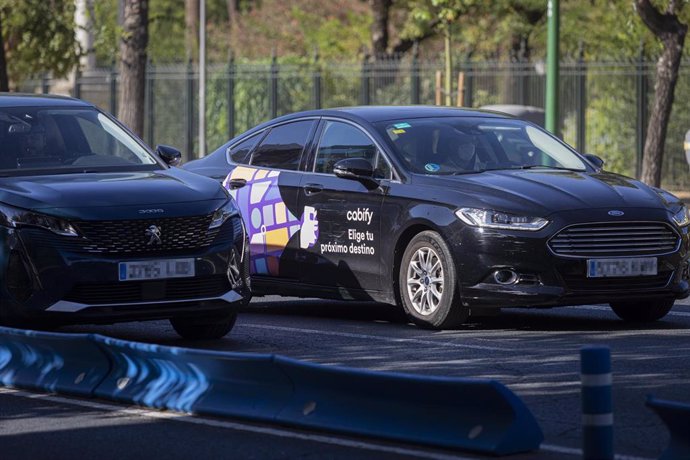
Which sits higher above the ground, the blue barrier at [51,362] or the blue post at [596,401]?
the blue post at [596,401]

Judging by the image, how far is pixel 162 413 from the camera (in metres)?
8.27

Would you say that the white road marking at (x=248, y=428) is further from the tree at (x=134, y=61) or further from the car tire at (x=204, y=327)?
the tree at (x=134, y=61)

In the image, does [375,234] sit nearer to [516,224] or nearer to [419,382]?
[516,224]

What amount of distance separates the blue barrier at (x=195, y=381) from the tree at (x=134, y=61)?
20701 millimetres

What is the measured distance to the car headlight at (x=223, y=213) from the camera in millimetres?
10461

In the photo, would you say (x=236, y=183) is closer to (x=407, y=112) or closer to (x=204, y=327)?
(x=407, y=112)

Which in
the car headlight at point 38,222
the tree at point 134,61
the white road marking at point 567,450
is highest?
the tree at point 134,61

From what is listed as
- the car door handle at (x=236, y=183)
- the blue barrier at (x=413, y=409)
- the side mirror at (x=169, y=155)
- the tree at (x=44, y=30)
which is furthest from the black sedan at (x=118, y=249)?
the tree at (x=44, y=30)

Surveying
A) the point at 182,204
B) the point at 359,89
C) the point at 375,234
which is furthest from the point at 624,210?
the point at 359,89

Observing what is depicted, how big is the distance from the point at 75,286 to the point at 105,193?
2.18 ft

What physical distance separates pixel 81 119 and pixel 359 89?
2392 cm

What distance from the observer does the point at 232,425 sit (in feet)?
25.7

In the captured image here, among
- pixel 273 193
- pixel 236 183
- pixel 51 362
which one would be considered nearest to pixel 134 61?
pixel 236 183

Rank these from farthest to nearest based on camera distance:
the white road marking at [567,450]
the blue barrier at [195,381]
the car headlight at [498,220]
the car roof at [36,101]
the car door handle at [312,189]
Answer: the car door handle at [312,189] → the car roof at [36,101] → the car headlight at [498,220] → the blue barrier at [195,381] → the white road marking at [567,450]
